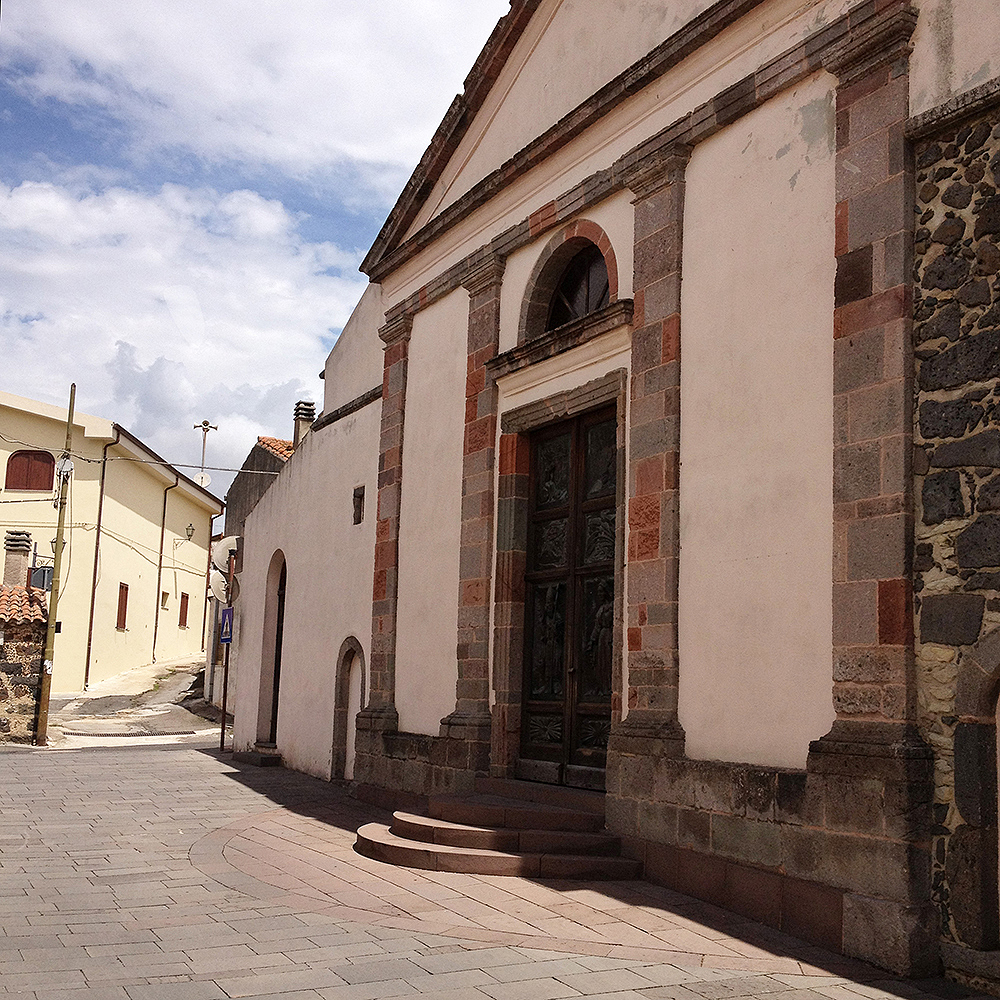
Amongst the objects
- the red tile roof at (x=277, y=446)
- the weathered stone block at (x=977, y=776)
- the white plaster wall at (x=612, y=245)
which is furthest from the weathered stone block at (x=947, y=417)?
the red tile roof at (x=277, y=446)

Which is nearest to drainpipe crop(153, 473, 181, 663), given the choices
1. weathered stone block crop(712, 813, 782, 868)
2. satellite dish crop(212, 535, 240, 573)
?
satellite dish crop(212, 535, 240, 573)

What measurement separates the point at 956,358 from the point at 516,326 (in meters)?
5.06

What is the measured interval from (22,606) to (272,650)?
16.1 feet

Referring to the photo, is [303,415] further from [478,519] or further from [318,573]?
[478,519]

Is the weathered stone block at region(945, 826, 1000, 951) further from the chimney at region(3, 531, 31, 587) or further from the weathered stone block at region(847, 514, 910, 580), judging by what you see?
the chimney at region(3, 531, 31, 587)

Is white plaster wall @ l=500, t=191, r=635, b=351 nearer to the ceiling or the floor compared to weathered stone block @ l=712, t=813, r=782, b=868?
nearer to the ceiling

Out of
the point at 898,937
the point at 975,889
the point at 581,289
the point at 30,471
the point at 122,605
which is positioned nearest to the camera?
the point at 975,889

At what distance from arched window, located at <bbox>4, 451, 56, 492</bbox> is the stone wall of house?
1150cm

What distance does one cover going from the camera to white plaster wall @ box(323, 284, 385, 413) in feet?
45.5

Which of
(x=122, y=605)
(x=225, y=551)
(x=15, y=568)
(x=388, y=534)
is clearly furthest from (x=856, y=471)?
(x=122, y=605)

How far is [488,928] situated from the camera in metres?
5.99

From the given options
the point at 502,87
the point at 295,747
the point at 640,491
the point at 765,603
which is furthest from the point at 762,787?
the point at 295,747

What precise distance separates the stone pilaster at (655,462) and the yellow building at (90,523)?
2114 centimetres

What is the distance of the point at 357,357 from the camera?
14477 mm
